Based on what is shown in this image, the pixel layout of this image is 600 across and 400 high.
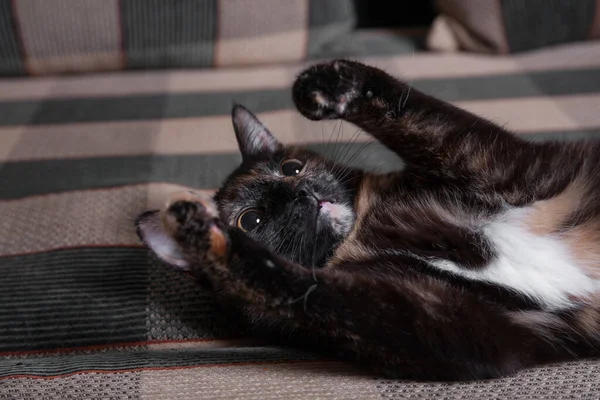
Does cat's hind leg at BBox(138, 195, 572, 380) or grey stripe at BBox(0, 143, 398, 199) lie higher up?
cat's hind leg at BBox(138, 195, 572, 380)

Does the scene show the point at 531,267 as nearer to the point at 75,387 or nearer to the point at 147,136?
the point at 75,387

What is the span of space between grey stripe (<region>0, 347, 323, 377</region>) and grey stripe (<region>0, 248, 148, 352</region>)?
55 mm

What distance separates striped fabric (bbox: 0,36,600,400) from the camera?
75 centimetres

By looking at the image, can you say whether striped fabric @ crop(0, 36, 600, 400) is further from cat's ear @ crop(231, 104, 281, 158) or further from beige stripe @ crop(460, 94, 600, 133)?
cat's ear @ crop(231, 104, 281, 158)

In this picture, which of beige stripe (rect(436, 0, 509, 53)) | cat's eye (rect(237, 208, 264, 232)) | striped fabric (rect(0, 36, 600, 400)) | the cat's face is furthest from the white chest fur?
beige stripe (rect(436, 0, 509, 53))

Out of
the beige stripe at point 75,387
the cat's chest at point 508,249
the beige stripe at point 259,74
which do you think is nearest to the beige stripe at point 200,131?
the beige stripe at point 259,74

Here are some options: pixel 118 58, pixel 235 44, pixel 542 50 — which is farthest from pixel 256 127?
pixel 542 50

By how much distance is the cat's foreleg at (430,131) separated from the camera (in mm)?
940

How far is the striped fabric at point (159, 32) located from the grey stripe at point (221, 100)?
17 cm

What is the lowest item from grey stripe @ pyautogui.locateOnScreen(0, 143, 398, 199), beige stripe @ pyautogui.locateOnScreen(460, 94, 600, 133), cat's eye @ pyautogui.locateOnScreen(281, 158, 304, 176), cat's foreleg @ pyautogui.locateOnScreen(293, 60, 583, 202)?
grey stripe @ pyautogui.locateOnScreen(0, 143, 398, 199)

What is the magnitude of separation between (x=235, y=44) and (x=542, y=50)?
1.03m

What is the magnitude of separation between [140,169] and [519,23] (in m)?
1.26

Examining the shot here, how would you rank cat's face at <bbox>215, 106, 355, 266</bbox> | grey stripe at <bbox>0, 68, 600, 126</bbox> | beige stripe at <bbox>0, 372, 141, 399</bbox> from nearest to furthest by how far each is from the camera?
beige stripe at <bbox>0, 372, 141, 399</bbox>
cat's face at <bbox>215, 106, 355, 266</bbox>
grey stripe at <bbox>0, 68, 600, 126</bbox>

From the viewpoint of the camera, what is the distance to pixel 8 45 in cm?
174
